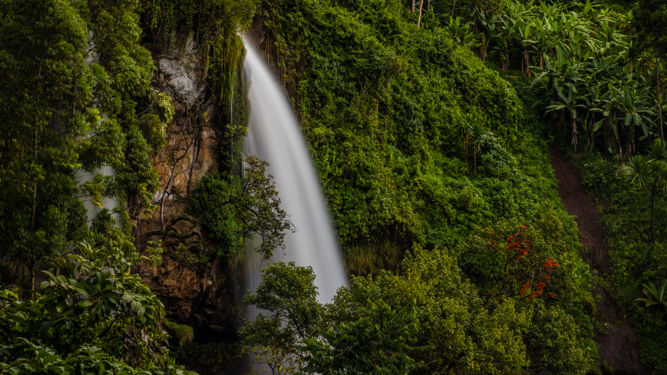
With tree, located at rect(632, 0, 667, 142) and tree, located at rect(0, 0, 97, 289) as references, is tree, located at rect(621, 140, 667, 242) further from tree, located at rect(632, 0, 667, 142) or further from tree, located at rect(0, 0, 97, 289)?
tree, located at rect(0, 0, 97, 289)

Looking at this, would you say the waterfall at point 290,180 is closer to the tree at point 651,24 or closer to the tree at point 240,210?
the tree at point 240,210

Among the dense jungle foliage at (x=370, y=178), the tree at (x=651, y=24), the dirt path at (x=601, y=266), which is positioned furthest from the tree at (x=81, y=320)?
the dirt path at (x=601, y=266)

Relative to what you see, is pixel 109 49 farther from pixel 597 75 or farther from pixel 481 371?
pixel 597 75

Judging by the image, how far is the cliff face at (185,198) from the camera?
14836mm

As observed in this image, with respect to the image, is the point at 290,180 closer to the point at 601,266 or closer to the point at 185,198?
the point at 185,198

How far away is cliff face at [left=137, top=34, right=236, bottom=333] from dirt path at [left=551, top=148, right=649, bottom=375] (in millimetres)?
14691

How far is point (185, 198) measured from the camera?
617 inches

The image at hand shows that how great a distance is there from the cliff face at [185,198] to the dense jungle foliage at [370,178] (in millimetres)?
409

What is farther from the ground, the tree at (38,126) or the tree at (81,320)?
the tree at (38,126)

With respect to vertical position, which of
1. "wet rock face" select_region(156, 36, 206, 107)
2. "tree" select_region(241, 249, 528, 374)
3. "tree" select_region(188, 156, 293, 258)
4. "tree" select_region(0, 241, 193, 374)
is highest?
"wet rock face" select_region(156, 36, 206, 107)

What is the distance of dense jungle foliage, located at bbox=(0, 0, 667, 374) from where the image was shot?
9.65 m

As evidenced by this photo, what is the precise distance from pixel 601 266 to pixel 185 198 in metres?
18.5

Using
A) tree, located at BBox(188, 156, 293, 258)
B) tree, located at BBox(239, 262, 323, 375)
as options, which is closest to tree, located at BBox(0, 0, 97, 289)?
tree, located at BBox(239, 262, 323, 375)

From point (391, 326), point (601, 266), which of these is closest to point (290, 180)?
point (391, 326)
